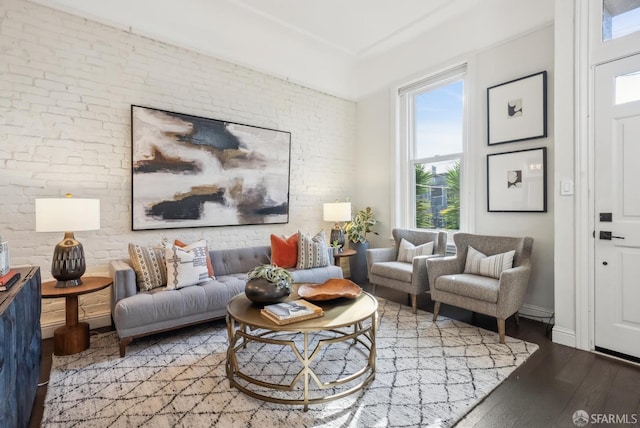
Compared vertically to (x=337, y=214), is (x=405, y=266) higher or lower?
lower

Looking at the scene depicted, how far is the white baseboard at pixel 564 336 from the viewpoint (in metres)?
2.58

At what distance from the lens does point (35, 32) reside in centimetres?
278

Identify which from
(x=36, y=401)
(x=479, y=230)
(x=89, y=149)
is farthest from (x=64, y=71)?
(x=479, y=230)

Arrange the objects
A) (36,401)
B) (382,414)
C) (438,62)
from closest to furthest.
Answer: (382,414) < (36,401) < (438,62)

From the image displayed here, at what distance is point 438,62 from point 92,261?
14.9ft

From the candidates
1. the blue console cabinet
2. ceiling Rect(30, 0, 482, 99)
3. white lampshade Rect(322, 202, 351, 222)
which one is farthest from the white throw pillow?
the blue console cabinet

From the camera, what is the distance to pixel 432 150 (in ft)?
14.5

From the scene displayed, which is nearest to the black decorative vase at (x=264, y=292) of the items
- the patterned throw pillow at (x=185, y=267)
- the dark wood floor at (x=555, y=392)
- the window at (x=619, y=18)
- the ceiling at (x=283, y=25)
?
the patterned throw pillow at (x=185, y=267)

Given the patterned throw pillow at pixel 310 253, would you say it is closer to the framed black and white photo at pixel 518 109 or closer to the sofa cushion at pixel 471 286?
the sofa cushion at pixel 471 286

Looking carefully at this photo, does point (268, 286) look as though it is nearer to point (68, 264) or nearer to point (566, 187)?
point (68, 264)

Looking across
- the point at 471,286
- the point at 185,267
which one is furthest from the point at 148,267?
the point at 471,286

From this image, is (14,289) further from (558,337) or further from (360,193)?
(360,193)

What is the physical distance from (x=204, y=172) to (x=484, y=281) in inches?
123

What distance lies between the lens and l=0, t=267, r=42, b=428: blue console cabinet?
4.18ft
